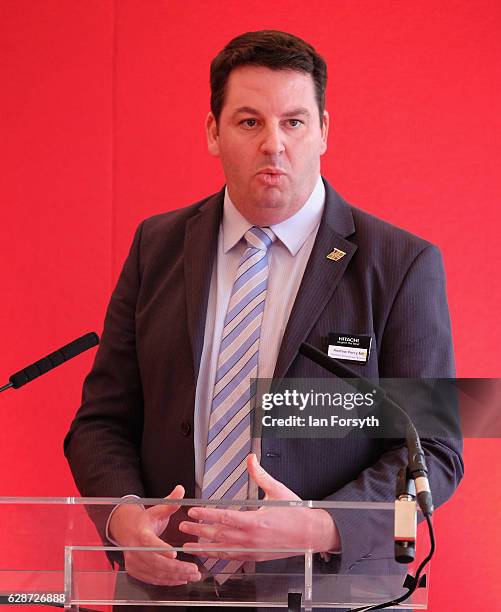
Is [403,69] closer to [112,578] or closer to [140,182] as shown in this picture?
[140,182]

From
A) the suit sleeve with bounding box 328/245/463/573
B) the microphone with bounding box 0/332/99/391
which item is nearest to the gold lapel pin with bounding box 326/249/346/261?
the suit sleeve with bounding box 328/245/463/573

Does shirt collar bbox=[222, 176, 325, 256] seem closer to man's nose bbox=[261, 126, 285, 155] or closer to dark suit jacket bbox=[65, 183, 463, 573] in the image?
dark suit jacket bbox=[65, 183, 463, 573]

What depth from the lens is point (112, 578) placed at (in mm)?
1647

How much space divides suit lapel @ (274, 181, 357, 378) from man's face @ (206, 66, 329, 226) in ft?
0.27

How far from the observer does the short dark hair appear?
228cm

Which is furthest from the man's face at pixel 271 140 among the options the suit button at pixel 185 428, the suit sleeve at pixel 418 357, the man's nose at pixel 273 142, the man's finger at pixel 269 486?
the man's finger at pixel 269 486

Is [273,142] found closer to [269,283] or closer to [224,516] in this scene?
[269,283]

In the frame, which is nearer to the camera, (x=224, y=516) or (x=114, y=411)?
(x=224, y=516)

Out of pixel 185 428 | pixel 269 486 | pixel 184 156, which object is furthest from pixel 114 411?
pixel 184 156

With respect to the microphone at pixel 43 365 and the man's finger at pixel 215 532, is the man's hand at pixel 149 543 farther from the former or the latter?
the microphone at pixel 43 365

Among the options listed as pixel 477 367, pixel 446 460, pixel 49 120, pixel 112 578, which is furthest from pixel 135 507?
pixel 49 120

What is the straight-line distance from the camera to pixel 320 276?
221 centimetres

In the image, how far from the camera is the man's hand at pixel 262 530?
1607mm

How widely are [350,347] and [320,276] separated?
0.54 feet
